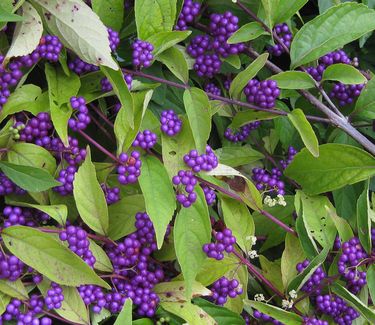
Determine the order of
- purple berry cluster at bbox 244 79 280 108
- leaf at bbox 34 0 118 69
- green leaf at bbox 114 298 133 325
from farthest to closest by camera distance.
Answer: purple berry cluster at bbox 244 79 280 108
leaf at bbox 34 0 118 69
green leaf at bbox 114 298 133 325

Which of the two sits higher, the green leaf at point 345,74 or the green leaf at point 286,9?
the green leaf at point 286,9

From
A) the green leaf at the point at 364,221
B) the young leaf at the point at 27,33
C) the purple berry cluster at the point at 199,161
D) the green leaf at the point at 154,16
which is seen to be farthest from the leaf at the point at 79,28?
the green leaf at the point at 364,221

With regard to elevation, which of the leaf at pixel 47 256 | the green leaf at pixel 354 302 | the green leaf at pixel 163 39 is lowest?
the green leaf at pixel 354 302

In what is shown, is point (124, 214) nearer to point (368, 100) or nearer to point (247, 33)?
point (247, 33)

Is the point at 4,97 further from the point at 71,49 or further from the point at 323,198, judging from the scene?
the point at 323,198

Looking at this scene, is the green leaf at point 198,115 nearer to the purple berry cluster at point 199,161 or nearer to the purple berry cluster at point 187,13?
the purple berry cluster at point 199,161

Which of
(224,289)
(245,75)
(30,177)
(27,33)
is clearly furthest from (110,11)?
(224,289)

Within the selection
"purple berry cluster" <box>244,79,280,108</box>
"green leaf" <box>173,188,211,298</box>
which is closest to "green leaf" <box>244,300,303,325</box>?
"green leaf" <box>173,188,211,298</box>

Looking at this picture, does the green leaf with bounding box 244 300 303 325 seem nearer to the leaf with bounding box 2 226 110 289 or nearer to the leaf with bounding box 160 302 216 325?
the leaf with bounding box 160 302 216 325
